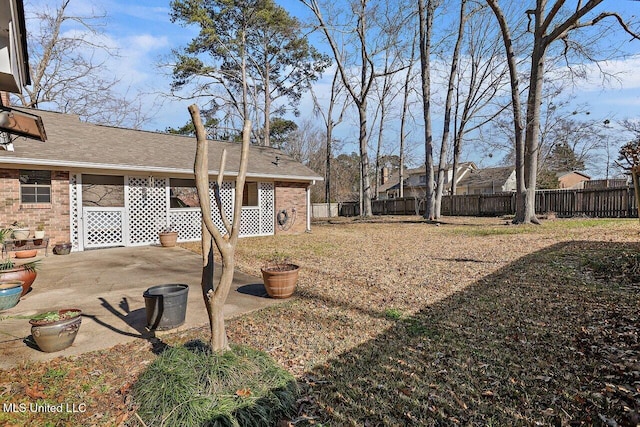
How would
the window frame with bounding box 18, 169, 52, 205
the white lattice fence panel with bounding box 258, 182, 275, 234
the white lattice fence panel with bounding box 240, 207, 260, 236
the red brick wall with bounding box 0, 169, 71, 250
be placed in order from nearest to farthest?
the red brick wall with bounding box 0, 169, 71, 250 → the window frame with bounding box 18, 169, 52, 205 → the white lattice fence panel with bounding box 240, 207, 260, 236 → the white lattice fence panel with bounding box 258, 182, 275, 234

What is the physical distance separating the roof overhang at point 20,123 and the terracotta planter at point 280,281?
12.1 ft

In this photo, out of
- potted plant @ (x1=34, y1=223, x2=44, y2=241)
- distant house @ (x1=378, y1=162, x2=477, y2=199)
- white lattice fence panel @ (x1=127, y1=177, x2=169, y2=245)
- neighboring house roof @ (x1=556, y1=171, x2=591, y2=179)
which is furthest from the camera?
distant house @ (x1=378, y1=162, x2=477, y2=199)

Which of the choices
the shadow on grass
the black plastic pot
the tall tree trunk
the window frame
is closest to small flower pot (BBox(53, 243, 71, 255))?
the window frame

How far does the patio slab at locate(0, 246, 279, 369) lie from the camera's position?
3.59 meters

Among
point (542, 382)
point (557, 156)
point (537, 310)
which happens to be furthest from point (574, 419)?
point (557, 156)

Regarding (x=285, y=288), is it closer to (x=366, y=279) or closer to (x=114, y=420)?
(x=366, y=279)

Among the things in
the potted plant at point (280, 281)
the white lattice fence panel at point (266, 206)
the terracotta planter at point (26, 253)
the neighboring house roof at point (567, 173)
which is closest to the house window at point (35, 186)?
the terracotta planter at point (26, 253)

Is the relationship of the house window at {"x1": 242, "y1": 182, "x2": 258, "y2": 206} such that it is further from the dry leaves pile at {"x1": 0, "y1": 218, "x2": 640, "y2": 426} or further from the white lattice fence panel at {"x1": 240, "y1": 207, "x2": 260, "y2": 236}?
the dry leaves pile at {"x1": 0, "y1": 218, "x2": 640, "y2": 426}

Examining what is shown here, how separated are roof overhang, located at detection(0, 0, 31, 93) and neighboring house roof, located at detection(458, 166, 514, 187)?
4131 cm

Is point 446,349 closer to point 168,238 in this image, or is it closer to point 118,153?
point 168,238

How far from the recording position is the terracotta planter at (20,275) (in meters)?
4.74

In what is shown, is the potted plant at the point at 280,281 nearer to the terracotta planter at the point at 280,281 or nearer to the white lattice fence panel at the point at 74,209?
the terracotta planter at the point at 280,281

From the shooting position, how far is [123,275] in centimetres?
652

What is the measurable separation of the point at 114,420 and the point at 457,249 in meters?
8.82
